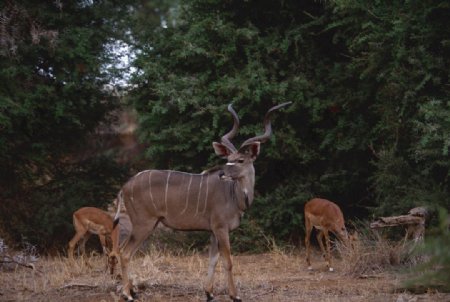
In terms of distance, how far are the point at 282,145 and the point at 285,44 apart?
5.13ft

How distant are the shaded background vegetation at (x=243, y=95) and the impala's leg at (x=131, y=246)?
12.4 feet

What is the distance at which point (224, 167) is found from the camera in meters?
7.54

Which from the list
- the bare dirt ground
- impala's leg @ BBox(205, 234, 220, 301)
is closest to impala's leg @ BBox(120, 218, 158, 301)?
the bare dirt ground

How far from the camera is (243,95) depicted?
36.5 ft

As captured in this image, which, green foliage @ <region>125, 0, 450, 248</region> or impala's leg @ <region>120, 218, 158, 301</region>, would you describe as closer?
impala's leg @ <region>120, 218, 158, 301</region>

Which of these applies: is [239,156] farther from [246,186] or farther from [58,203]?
[58,203]

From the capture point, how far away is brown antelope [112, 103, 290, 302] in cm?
722

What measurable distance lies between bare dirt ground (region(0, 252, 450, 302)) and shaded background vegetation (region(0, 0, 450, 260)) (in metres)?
1.60

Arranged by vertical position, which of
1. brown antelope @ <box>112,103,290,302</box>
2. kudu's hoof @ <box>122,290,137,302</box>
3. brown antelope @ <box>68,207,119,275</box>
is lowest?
kudu's hoof @ <box>122,290,137,302</box>

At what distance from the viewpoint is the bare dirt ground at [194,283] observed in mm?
7152

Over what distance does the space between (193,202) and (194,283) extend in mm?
1208

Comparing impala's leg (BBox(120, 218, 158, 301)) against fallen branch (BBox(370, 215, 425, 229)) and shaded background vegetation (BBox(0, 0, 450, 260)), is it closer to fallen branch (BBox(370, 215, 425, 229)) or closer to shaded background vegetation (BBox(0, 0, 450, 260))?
fallen branch (BBox(370, 215, 425, 229))

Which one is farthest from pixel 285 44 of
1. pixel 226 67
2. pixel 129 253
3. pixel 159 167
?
pixel 129 253

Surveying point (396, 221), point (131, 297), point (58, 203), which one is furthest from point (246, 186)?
point (58, 203)
